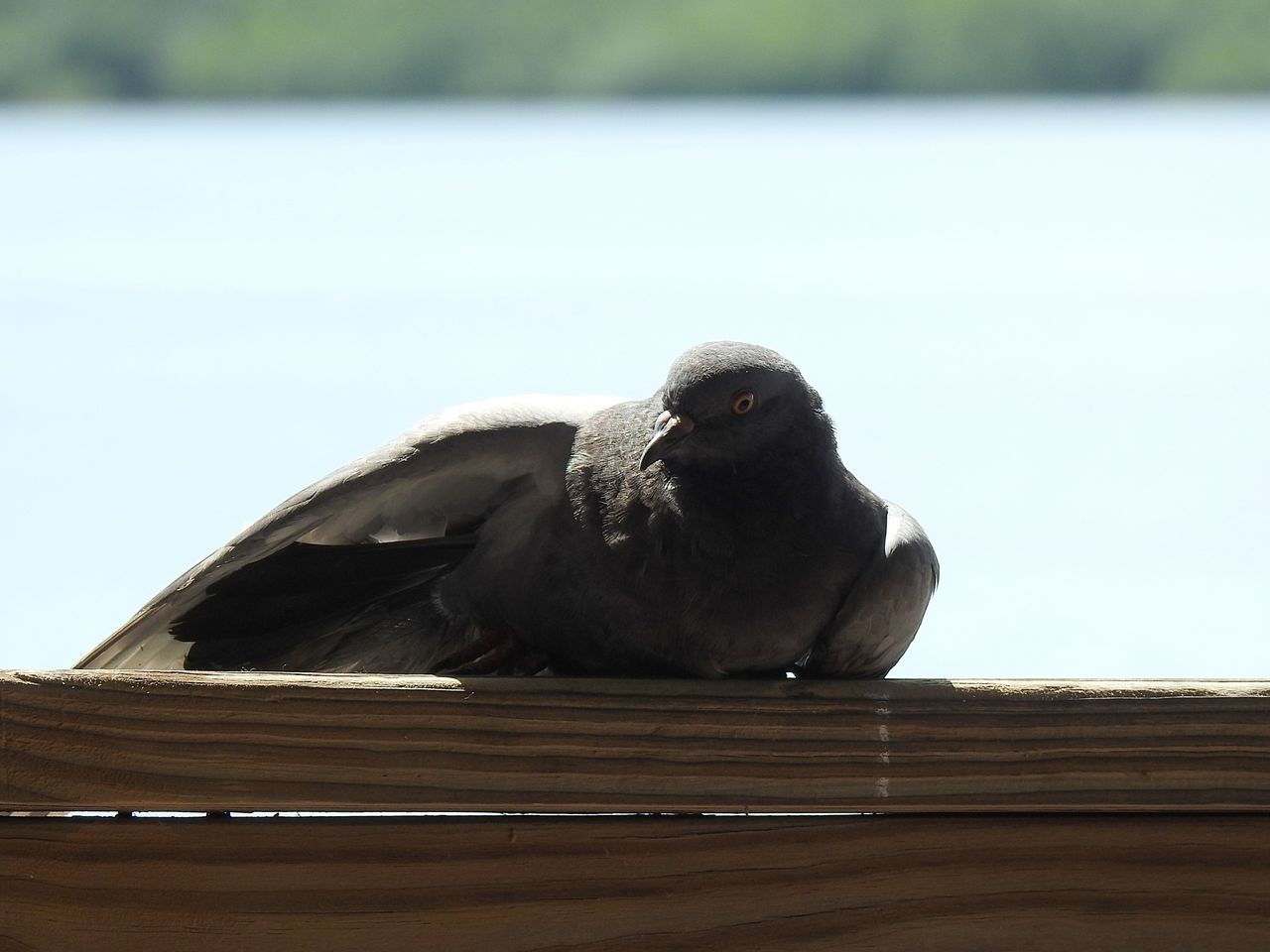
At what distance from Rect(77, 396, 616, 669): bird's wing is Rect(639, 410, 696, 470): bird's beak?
0.47 ft

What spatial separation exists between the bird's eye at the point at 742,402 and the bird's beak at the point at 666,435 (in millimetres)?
57

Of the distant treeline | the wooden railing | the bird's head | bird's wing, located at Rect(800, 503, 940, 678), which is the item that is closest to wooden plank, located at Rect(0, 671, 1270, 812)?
the wooden railing

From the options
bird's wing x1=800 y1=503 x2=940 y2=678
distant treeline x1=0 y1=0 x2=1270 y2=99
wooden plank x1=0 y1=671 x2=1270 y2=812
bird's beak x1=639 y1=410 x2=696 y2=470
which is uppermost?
distant treeline x1=0 y1=0 x2=1270 y2=99

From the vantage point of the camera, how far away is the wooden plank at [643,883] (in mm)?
1171

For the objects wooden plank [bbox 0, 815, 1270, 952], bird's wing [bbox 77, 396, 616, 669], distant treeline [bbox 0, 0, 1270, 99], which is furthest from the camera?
distant treeline [bbox 0, 0, 1270, 99]

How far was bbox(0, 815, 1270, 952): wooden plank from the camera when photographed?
1.17 m

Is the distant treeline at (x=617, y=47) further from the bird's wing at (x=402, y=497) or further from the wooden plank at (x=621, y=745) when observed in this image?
the wooden plank at (x=621, y=745)

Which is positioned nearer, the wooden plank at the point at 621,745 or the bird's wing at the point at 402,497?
the wooden plank at the point at 621,745

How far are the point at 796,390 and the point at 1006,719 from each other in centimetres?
52

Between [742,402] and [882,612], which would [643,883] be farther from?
[742,402]

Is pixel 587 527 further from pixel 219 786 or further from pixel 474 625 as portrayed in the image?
pixel 219 786

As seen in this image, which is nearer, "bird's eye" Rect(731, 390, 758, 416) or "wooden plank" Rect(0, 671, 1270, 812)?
"wooden plank" Rect(0, 671, 1270, 812)

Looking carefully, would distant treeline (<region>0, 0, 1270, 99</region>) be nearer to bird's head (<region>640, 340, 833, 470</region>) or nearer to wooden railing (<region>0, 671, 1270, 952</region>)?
bird's head (<region>640, 340, 833, 470</region>)

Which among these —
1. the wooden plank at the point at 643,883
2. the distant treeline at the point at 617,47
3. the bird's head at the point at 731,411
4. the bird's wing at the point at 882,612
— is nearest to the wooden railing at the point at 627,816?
the wooden plank at the point at 643,883
